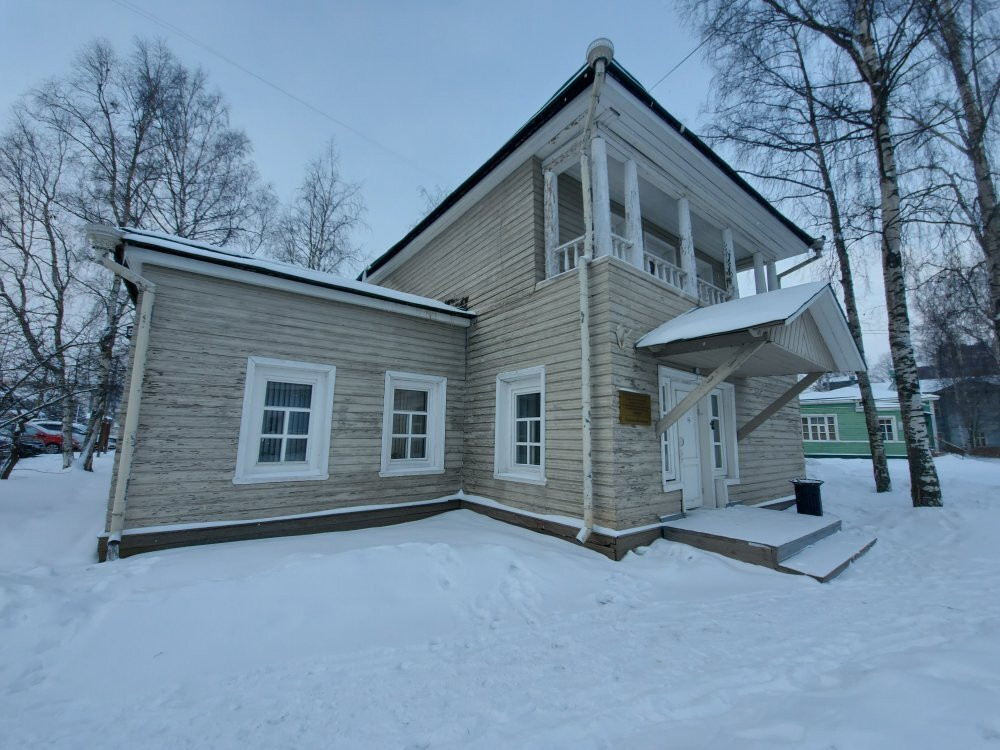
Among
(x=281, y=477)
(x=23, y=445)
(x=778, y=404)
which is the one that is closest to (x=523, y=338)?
(x=281, y=477)

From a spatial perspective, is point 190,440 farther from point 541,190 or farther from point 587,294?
point 541,190

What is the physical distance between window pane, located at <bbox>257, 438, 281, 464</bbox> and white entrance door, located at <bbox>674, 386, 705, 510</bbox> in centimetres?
603

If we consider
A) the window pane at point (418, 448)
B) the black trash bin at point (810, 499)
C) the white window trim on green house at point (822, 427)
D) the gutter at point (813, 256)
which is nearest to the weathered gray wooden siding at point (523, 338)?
the window pane at point (418, 448)

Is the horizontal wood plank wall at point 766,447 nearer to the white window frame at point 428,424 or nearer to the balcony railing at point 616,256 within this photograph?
the balcony railing at point 616,256

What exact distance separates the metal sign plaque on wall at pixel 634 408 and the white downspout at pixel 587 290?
1.42 feet

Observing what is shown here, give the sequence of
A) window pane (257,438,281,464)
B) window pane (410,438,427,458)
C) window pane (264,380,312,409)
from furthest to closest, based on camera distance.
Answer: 1. window pane (410,438,427,458)
2. window pane (264,380,312,409)
3. window pane (257,438,281,464)

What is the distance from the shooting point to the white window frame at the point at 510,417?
21.0ft

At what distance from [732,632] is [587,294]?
13.5 feet

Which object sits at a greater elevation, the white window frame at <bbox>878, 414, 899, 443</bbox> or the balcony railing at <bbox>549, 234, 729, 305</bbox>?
the balcony railing at <bbox>549, 234, 729, 305</bbox>

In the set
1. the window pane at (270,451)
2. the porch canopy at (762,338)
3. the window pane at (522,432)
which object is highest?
the porch canopy at (762,338)

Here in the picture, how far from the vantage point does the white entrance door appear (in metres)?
6.47

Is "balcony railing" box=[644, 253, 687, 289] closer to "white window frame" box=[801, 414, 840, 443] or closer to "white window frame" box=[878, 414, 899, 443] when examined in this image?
"white window frame" box=[801, 414, 840, 443]

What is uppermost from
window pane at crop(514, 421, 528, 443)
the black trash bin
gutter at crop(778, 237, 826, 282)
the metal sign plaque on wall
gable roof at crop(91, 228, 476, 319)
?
gutter at crop(778, 237, 826, 282)

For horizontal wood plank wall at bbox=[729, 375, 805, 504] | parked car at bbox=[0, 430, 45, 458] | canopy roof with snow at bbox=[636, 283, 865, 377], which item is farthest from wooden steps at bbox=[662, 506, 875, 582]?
parked car at bbox=[0, 430, 45, 458]
